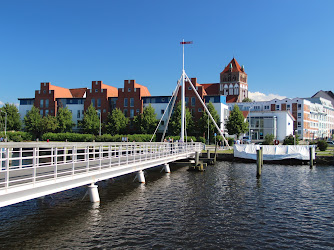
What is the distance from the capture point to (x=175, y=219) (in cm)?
1430

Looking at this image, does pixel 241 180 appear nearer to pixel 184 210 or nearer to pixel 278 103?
pixel 184 210

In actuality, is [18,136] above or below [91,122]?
below

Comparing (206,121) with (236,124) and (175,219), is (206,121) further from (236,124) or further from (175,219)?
(175,219)

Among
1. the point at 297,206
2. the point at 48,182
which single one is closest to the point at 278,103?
the point at 297,206

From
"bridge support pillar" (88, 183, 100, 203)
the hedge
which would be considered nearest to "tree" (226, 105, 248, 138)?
the hedge

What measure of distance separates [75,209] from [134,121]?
6266 cm

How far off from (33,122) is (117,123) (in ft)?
71.3

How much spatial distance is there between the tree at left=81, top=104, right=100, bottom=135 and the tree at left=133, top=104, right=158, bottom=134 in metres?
10.5

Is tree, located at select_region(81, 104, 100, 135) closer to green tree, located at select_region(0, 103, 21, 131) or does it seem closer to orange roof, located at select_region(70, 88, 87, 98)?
green tree, located at select_region(0, 103, 21, 131)

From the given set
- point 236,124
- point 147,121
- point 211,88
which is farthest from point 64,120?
point 211,88

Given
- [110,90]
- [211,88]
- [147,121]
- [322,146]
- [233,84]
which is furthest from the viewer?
[211,88]

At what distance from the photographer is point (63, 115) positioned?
8175 centimetres

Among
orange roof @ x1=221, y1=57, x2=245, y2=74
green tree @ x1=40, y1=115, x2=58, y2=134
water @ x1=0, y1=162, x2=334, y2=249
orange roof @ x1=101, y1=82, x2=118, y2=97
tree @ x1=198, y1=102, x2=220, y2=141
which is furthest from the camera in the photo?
orange roof @ x1=221, y1=57, x2=245, y2=74

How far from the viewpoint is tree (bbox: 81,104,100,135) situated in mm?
79125
